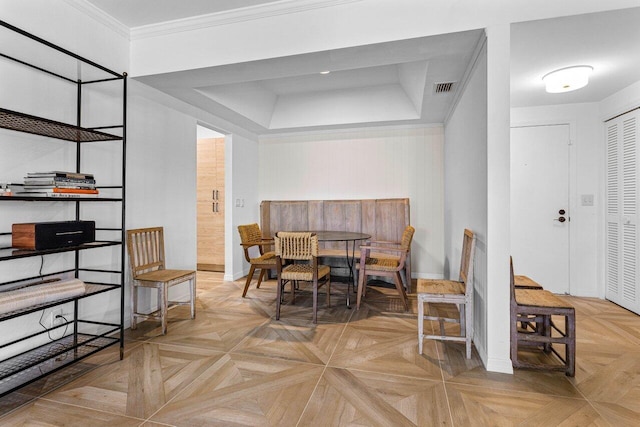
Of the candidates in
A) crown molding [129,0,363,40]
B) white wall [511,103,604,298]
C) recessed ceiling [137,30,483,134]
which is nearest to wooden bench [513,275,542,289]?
white wall [511,103,604,298]

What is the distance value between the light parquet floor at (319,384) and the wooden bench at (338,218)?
1924 mm

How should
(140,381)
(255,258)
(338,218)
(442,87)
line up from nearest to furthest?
(140,381), (442,87), (255,258), (338,218)

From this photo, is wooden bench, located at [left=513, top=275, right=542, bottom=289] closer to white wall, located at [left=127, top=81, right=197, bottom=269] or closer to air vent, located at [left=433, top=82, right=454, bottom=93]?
air vent, located at [left=433, top=82, right=454, bottom=93]

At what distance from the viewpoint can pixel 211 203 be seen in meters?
5.50

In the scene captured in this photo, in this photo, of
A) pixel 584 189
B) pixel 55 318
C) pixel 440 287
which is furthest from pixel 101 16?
pixel 584 189

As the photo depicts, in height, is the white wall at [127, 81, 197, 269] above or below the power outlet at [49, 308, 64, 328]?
above

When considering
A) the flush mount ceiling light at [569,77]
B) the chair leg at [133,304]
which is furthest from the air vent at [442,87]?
the chair leg at [133,304]

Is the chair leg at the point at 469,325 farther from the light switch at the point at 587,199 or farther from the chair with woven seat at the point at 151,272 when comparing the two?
the light switch at the point at 587,199

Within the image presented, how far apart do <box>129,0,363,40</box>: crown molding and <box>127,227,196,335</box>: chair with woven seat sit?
1818 mm

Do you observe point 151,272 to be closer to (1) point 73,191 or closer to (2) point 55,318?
(2) point 55,318

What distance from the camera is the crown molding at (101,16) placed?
2.48m

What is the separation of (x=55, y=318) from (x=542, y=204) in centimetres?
506

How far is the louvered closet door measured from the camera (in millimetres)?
3305

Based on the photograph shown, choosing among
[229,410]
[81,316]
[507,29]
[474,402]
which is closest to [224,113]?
[81,316]
